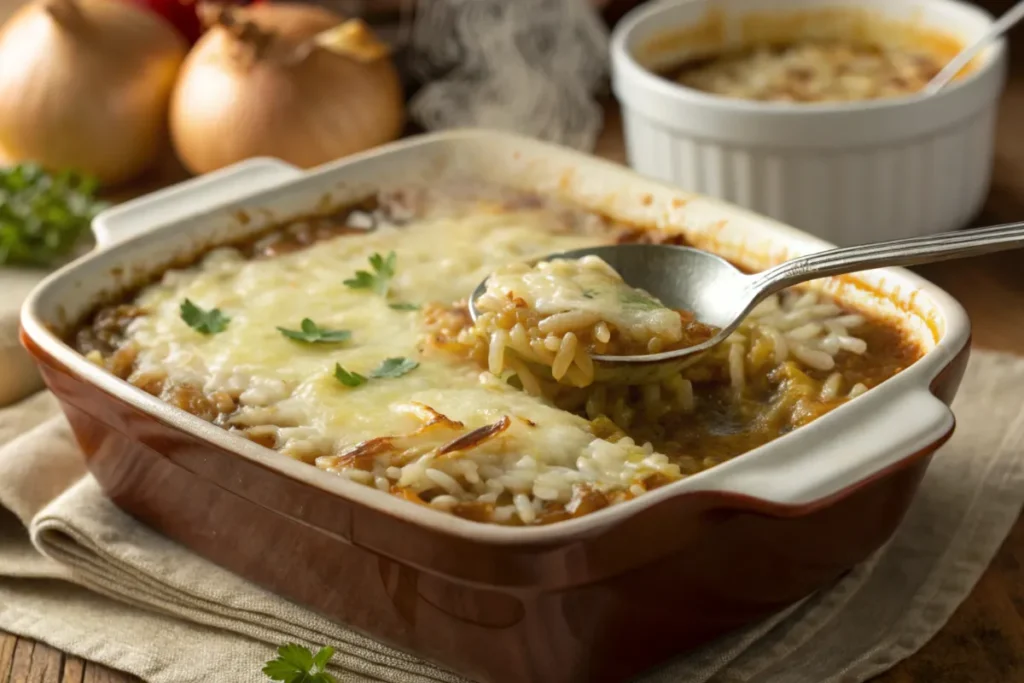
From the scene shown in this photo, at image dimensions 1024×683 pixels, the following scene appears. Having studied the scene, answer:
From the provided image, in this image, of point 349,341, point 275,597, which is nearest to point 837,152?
point 349,341

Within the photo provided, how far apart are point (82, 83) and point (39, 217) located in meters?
0.68

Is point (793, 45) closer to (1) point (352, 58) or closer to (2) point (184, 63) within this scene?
(1) point (352, 58)

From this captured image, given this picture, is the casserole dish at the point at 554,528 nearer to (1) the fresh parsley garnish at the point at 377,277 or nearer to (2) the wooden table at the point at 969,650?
(2) the wooden table at the point at 969,650

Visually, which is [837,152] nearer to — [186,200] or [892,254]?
[892,254]

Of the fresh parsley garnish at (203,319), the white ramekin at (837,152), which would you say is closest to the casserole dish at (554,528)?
the fresh parsley garnish at (203,319)

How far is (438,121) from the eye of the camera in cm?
441

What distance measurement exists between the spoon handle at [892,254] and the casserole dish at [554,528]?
0.40 feet

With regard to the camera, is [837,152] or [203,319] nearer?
[203,319]

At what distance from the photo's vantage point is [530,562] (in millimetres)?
1785

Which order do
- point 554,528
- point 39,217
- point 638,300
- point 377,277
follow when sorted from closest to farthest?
point 554,528
point 638,300
point 377,277
point 39,217

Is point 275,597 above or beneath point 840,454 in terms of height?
beneath

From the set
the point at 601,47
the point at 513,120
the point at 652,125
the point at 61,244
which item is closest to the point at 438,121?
the point at 513,120

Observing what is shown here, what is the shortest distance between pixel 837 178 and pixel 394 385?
1.45 metres

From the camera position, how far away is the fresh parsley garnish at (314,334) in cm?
250
